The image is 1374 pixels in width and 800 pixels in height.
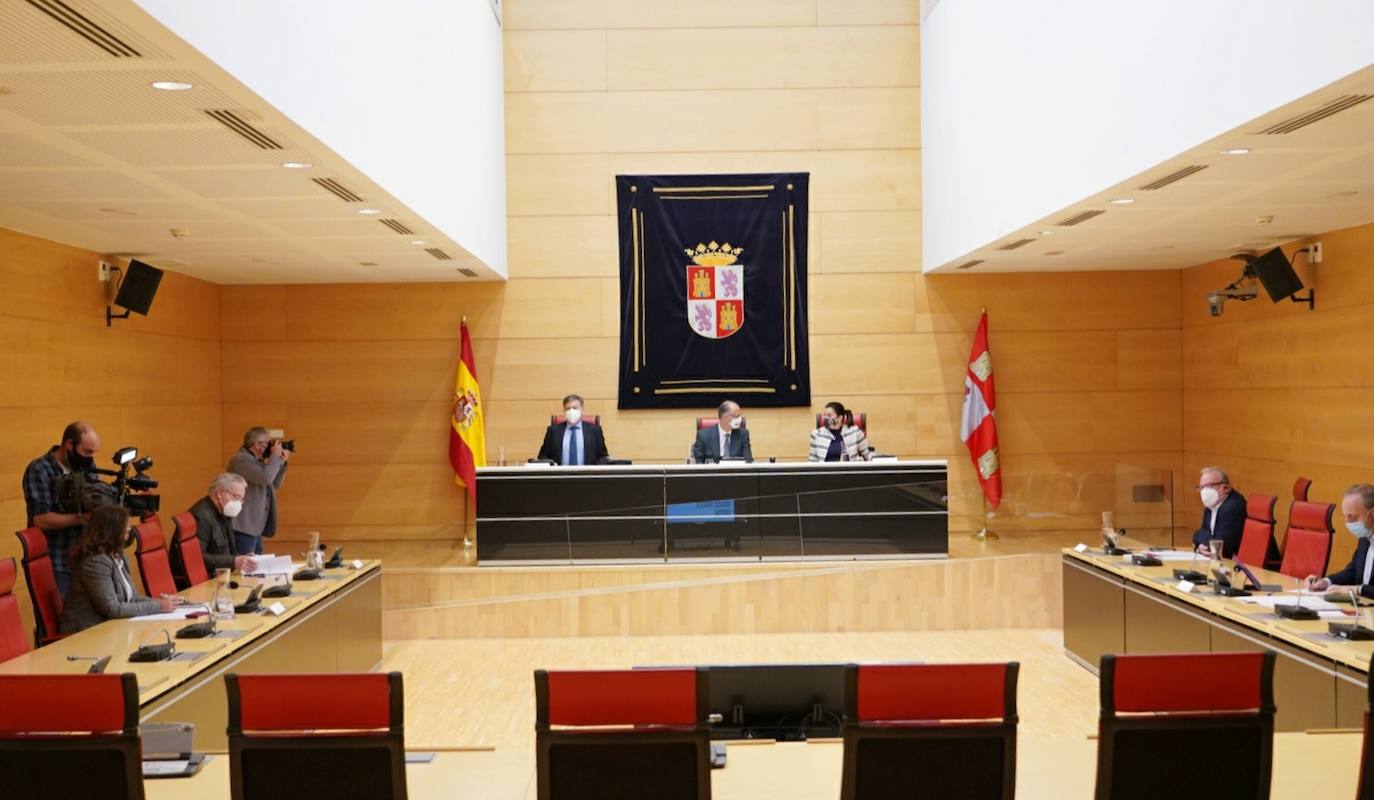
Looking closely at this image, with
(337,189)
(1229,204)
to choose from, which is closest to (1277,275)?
(1229,204)

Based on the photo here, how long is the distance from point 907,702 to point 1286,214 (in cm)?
679

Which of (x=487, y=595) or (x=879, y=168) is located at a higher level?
(x=879, y=168)

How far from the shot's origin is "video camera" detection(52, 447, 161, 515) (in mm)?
7512

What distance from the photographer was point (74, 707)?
3.27m

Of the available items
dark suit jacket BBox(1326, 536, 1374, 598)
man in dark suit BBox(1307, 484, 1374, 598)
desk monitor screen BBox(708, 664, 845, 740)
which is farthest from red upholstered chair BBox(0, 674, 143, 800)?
dark suit jacket BBox(1326, 536, 1374, 598)

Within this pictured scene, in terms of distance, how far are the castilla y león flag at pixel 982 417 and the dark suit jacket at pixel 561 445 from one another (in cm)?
370

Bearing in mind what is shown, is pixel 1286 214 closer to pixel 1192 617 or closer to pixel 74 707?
pixel 1192 617

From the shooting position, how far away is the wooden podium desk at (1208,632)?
204 inches

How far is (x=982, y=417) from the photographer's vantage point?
11914mm

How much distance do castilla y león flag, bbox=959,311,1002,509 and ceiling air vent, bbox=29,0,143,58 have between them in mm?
9040

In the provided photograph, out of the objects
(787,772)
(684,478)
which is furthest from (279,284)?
(787,772)

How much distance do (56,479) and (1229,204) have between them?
7.64m

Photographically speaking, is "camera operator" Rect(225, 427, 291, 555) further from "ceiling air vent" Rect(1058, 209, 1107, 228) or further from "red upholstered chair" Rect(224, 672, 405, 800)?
"ceiling air vent" Rect(1058, 209, 1107, 228)

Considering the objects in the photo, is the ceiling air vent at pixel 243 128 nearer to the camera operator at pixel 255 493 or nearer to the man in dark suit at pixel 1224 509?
the camera operator at pixel 255 493
